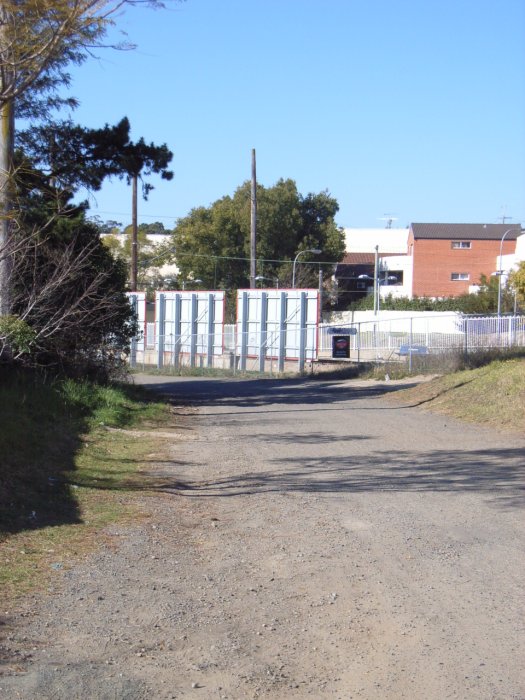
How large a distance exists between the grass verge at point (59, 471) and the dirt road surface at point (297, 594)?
35 centimetres

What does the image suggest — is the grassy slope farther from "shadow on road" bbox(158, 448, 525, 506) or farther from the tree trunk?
the tree trunk

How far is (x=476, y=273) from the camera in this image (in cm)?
7281

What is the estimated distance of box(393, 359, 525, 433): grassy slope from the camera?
15.6 m

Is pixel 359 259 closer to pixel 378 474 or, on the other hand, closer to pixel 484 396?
pixel 484 396

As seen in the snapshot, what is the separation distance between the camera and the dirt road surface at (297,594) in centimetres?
464

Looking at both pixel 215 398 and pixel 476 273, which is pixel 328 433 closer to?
pixel 215 398

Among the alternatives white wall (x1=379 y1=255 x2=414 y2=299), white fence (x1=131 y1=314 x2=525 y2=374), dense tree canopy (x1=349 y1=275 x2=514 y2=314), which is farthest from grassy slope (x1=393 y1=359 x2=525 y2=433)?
white wall (x1=379 y1=255 x2=414 y2=299)

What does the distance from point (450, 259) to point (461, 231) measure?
274 centimetres

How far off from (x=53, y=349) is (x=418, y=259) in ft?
190

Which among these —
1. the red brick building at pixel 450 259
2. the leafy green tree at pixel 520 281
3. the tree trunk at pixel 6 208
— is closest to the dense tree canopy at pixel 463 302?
the red brick building at pixel 450 259

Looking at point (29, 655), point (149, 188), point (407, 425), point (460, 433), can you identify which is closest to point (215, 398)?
point (149, 188)

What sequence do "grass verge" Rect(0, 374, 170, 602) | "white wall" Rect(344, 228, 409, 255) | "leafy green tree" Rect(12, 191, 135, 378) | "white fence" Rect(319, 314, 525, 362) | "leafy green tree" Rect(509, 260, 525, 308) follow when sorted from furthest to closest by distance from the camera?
"white wall" Rect(344, 228, 409, 255) → "leafy green tree" Rect(509, 260, 525, 308) → "white fence" Rect(319, 314, 525, 362) → "leafy green tree" Rect(12, 191, 135, 378) → "grass verge" Rect(0, 374, 170, 602)

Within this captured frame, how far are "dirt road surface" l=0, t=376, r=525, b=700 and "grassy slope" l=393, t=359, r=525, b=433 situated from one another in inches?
161

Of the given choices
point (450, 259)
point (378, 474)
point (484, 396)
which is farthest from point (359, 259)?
point (378, 474)
